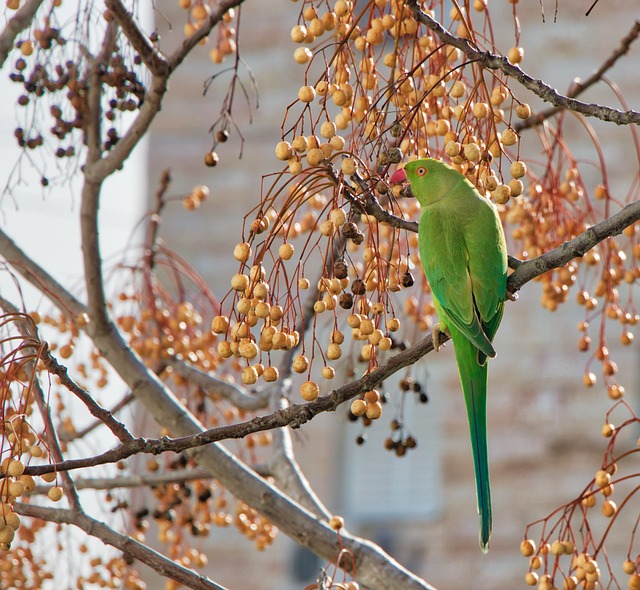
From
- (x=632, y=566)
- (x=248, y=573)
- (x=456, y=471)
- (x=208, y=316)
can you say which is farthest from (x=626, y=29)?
(x=632, y=566)

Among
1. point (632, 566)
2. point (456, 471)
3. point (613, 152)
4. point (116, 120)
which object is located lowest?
point (632, 566)

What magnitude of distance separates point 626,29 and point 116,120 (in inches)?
120

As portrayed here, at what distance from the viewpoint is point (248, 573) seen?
4766 mm

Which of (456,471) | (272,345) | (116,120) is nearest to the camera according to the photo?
(272,345)

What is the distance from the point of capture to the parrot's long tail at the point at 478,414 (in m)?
1.94

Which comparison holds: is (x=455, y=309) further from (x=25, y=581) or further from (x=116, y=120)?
(x=25, y=581)

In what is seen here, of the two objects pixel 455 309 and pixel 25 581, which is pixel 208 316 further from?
pixel 455 309

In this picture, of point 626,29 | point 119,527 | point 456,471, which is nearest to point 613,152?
point 626,29

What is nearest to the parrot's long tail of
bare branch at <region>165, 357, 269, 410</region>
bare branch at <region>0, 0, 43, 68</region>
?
bare branch at <region>165, 357, 269, 410</region>

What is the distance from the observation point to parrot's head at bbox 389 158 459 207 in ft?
6.86

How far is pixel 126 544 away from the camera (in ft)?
6.07

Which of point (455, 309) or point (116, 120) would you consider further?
point (116, 120)

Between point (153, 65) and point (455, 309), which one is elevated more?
point (153, 65)

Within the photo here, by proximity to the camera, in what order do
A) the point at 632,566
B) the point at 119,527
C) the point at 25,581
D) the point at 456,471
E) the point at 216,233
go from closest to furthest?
1. the point at 632,566
2. the point at 25,581
3. the point at 119,527
4. the point at 456,471
5. the point at 216,233
